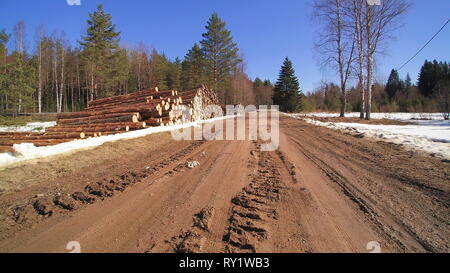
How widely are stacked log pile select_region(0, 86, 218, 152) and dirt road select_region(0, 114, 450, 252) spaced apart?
3618mm

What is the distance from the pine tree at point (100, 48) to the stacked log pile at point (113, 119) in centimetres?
1629

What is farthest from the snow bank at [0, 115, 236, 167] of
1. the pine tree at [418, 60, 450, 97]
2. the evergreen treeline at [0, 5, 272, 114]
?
the pine tree at [418, 60, 450, 97]

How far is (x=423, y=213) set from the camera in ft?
8.57

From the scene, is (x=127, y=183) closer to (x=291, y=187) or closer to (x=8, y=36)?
(x=291, y=187)

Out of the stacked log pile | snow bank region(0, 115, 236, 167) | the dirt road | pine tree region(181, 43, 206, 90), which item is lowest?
the dirt road

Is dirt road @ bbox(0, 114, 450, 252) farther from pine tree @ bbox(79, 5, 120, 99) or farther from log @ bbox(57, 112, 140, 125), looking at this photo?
pine tree @ bbox(79, 5, 120, 99)

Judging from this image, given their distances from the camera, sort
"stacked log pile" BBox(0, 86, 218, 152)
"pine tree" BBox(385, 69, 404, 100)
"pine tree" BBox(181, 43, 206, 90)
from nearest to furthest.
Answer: "stacked log pile" BBox(0, 86, 218, 152) < "pine tree" BBox(181, 43, 206, 90) < "pine tree" BBox(385, 69, 404, 100)

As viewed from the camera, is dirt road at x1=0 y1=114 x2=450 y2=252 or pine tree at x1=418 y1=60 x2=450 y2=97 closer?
dirt road at x1=0 y1=114 x2=450 y2=252

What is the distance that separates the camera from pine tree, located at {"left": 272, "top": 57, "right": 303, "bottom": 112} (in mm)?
44531

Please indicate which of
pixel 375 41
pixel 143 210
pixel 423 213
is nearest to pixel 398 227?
pixel 423 213

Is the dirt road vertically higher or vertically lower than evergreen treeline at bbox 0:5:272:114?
lower

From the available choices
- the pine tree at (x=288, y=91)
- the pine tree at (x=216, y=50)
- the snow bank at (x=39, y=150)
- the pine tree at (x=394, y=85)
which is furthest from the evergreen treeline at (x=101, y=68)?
the pine tree at (x=394, y=85)

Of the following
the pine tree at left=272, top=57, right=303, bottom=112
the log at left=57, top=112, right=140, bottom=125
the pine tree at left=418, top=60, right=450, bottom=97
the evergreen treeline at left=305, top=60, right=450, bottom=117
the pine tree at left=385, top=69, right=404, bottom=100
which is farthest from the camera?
the pine tree at left=385, top=69, right=404, bottom=100

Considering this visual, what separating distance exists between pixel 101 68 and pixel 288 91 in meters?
33.8
